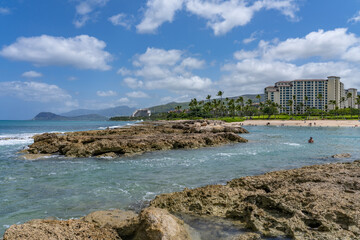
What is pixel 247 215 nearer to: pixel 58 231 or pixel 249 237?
pixel 249 237

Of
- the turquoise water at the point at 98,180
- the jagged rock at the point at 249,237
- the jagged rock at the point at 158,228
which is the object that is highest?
the jagged rock at the point at 158,228

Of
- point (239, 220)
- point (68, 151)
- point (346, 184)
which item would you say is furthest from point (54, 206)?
point (68, 151)

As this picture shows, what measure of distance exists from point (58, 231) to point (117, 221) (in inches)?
79.4

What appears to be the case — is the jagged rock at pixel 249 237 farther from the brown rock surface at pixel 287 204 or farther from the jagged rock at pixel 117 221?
the jagged rock at pixel 117 221

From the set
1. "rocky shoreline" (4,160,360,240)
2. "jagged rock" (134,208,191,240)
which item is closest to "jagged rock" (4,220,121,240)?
"rocky shoreline" (4,160,360,240)

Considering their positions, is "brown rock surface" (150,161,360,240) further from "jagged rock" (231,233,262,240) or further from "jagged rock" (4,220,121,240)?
"jagged rock" (4,220,121,240)

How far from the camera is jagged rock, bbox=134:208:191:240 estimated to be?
5925 millimetres

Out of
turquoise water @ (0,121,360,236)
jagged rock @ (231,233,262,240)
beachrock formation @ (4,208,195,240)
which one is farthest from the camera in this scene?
turquoise water @ (0,121,360,236)

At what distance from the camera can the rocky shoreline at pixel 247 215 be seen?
19.9 feet

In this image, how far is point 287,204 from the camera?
307 inches

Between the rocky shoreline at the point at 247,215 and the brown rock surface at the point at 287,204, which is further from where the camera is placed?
the brown rock surface at the point at 287,204

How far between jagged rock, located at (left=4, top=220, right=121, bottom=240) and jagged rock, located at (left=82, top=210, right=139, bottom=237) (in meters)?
0.27

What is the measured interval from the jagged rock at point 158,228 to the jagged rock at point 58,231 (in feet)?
2.72

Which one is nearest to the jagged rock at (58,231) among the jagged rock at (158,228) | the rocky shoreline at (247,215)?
the rocky shoreline at (247,215)
